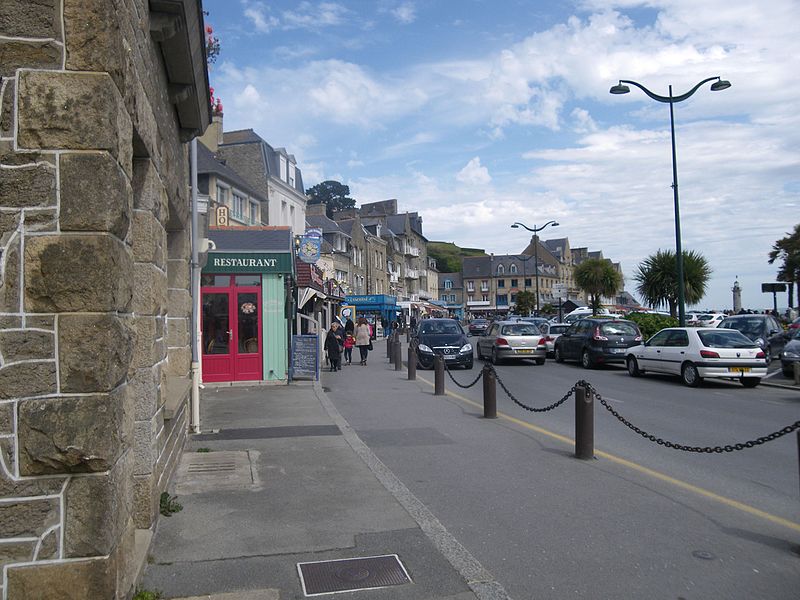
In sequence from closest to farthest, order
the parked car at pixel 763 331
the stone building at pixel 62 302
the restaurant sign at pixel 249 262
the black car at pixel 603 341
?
the stone building at pixel 62 302, the restaurant sign at pixel 249 262, the black car at pixel 603 341, the parked car at pixel 763 331

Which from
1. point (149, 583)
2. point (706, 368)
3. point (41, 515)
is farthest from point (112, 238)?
point (706, 368)

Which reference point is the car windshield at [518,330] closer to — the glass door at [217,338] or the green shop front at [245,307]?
the green shop front at [245,307]

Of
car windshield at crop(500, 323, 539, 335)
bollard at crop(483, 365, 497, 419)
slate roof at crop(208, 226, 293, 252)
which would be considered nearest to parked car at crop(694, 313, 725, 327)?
car windshield at crop(500, 323, 539, 335)

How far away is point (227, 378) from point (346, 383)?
123 inches

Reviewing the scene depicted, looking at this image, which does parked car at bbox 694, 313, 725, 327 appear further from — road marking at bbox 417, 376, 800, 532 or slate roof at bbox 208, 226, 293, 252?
road marking at bbox 417, 376, 800, 532

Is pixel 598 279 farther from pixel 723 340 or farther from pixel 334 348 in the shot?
pixel 723 340

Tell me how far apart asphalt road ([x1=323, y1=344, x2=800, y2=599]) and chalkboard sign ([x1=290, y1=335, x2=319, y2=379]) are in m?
4.28

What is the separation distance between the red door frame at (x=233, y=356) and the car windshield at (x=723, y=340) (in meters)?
10.9

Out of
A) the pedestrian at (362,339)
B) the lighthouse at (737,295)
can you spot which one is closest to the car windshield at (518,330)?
the pedestrian at (362,339)

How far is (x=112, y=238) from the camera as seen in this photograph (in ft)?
10.7

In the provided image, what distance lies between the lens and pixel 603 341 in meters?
22.0

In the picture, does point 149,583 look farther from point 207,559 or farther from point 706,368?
point 706,368

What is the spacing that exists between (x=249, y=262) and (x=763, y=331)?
769 inches

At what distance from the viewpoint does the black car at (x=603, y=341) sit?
71.9 ft
